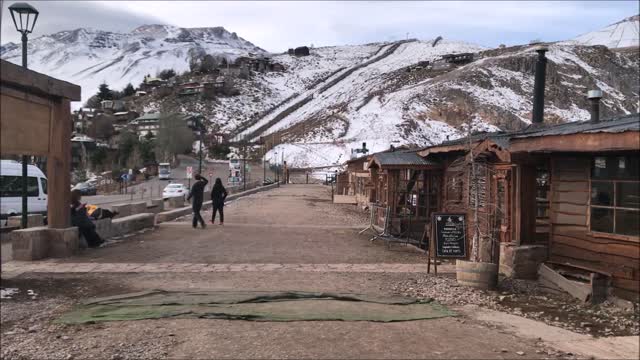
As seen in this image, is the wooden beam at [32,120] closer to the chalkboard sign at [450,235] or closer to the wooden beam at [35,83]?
the wooden beam at [35,83]

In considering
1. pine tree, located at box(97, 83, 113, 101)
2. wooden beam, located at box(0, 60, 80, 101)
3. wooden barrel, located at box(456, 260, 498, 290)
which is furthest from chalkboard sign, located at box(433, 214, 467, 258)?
pine tree, located at box(97, 83, 113, 101)

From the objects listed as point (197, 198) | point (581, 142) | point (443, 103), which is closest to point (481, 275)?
point (581, 142)

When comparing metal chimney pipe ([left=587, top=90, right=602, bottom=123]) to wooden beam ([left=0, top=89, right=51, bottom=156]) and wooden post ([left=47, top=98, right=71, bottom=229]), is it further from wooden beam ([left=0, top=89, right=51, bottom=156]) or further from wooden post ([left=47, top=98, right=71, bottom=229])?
wooden post ([left=47, top=98, right=71, bottom=229])

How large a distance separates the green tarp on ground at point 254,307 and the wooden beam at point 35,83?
3.00 meters

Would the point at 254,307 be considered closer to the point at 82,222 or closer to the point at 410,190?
the point at 82,222

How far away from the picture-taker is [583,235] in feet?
30.9

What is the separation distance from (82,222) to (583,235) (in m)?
10.0

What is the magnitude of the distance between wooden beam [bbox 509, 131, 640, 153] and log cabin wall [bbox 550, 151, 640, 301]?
637 mm

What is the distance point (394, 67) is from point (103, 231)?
6434 inches

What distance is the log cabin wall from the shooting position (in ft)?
27.6

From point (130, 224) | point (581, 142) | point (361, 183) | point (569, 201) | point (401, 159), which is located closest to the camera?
point (581, 142)

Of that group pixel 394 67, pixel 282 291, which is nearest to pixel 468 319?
pixel 282 291

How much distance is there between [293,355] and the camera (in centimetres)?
557

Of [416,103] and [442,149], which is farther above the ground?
[416,103]
